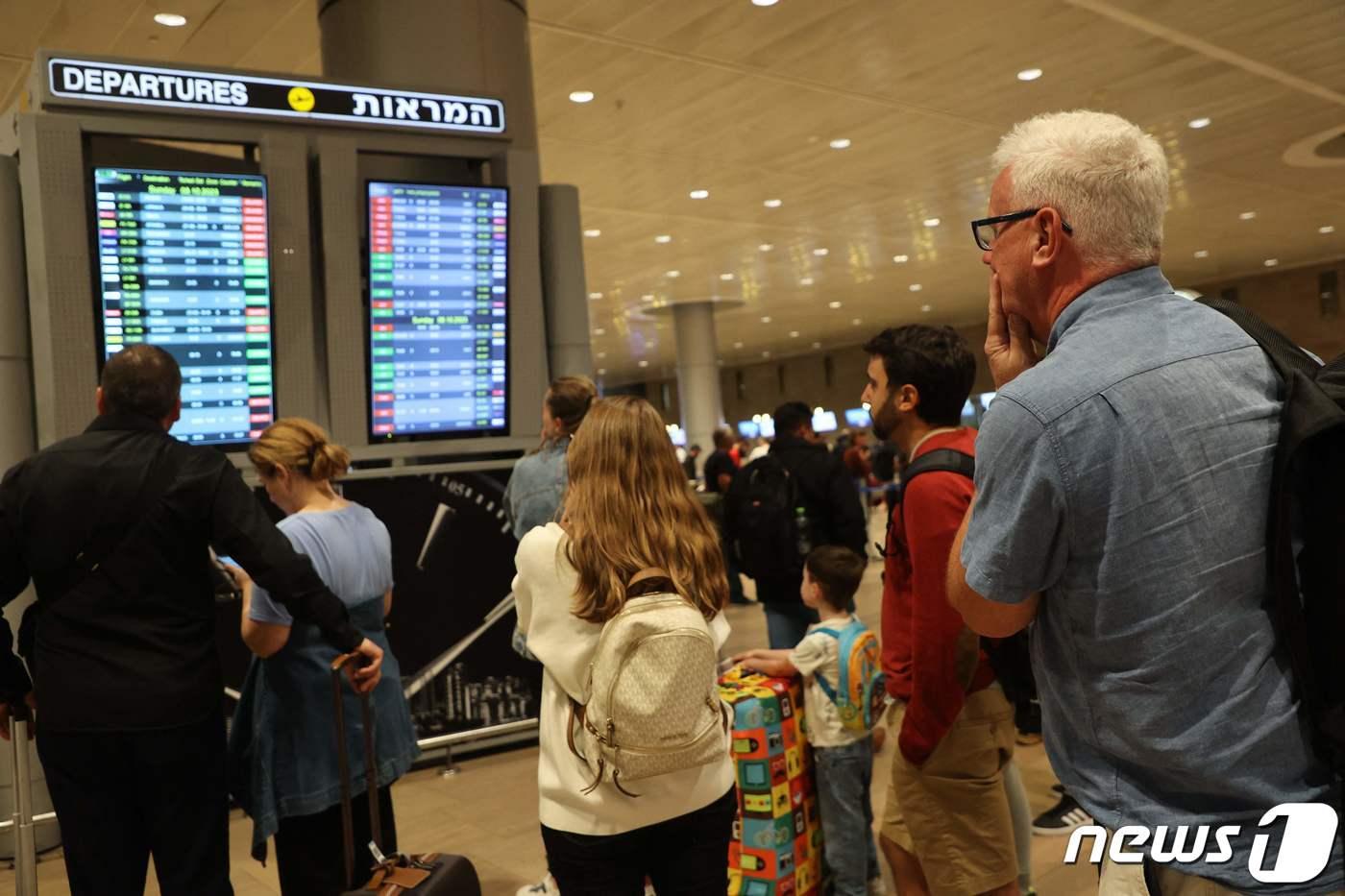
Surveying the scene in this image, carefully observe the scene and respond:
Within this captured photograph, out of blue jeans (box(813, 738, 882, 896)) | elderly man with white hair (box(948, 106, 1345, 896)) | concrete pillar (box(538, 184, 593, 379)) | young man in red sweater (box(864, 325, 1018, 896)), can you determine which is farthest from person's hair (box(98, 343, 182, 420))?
concrete pillar (box(538, 184, 593, 379))

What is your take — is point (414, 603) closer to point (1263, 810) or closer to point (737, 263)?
point (1263, 810)

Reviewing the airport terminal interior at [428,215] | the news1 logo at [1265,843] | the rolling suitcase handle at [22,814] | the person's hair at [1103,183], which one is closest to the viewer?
the news1 logo at [1265,843]

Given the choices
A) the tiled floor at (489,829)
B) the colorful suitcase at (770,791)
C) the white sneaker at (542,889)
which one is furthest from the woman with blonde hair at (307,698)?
the colorful suitcase at (770,791)

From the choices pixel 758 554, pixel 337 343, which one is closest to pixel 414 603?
pixel 337 343

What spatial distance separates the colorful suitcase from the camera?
317 cm

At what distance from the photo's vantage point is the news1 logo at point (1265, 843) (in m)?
1.25

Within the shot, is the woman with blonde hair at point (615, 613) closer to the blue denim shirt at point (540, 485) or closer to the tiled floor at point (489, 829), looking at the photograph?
the tiled floor at point (489, 829)

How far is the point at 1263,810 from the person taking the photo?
1.27 m

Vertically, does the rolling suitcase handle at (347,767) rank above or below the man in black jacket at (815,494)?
below

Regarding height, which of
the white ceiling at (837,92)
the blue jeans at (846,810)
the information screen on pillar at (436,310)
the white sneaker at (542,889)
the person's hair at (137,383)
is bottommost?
the white sneaker at (542,889)

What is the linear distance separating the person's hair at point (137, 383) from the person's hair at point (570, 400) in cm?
130

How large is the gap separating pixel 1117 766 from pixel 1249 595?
27 cm

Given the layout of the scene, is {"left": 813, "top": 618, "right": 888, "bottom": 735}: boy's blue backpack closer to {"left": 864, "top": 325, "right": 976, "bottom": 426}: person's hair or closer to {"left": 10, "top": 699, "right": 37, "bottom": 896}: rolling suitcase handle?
{"left": 864, "top": 325, "right": 976, "bottom": 426}: person's hair

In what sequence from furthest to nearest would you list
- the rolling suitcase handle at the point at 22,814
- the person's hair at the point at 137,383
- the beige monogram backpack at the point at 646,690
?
the rolling suitcase handle at the point at 22,814 → the person's hair at the point at 137,383 → the beige monogram backpack at the point at 646,690
